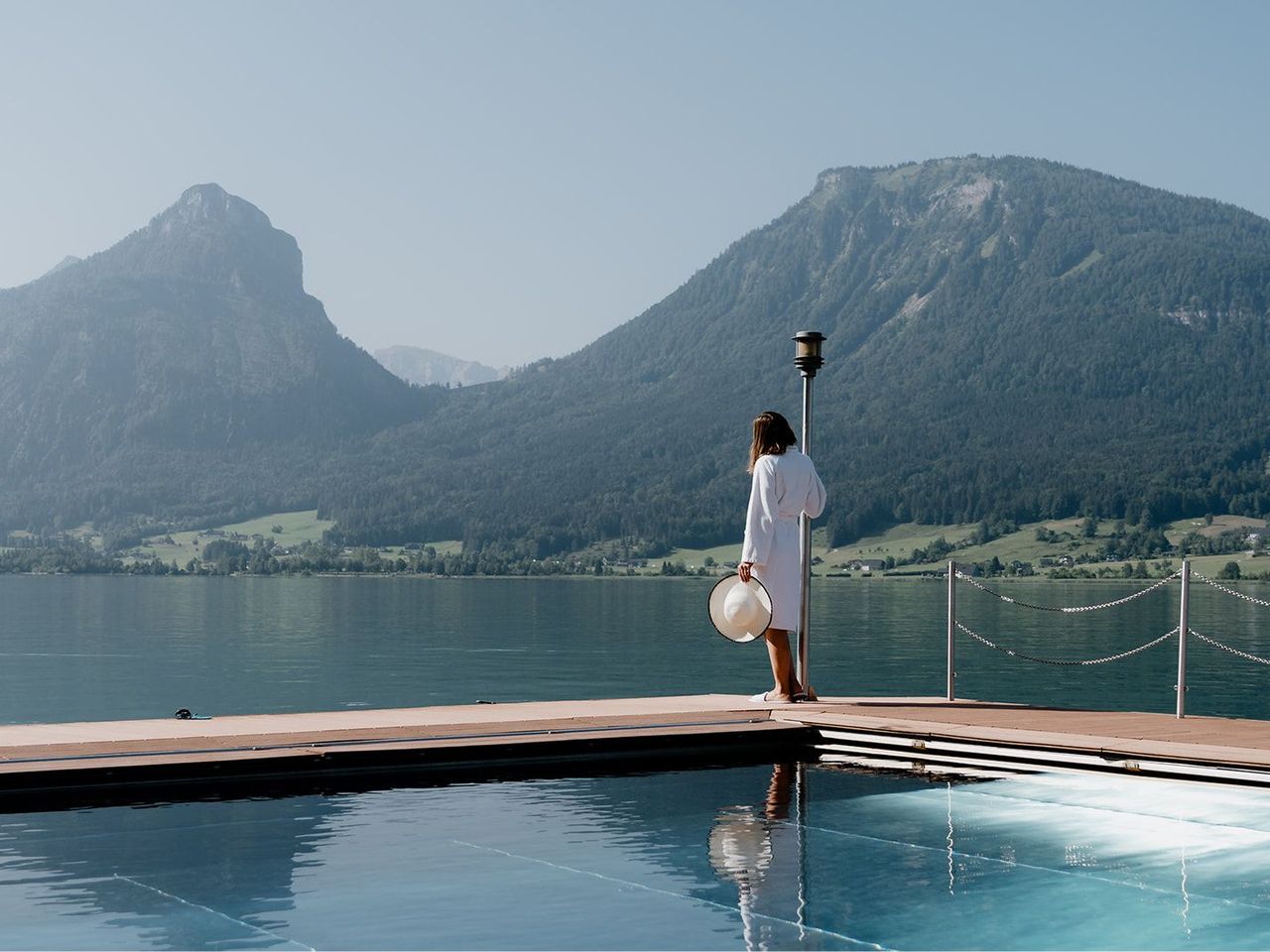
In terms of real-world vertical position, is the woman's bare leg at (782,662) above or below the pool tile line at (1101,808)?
above

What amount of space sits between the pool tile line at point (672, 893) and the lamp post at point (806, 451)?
5.31m

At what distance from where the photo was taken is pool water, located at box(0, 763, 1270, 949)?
213 inches

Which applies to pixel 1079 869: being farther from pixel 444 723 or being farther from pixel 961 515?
pixel 961 515

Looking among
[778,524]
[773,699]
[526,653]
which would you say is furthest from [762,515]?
[526,653]

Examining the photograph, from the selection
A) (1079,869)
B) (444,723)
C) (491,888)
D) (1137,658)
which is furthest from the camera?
(1137,658)

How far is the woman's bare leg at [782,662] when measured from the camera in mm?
11398

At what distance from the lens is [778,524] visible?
11609 millimetres

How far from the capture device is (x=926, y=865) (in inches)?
255

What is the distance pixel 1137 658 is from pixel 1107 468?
11578 centimetres

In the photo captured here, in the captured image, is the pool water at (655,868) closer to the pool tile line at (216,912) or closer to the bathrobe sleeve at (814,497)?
the pool tile line at (216,912)

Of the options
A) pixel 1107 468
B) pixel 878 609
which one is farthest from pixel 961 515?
pixel 878 609

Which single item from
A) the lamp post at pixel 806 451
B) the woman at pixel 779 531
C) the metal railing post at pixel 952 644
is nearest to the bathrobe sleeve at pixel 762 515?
the woman at pixel 779 531

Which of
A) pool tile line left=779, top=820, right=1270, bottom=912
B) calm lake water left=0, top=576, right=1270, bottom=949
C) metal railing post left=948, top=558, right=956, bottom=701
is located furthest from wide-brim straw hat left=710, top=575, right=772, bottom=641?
pool tile line left=779, top=820, right=1270, bottom=912

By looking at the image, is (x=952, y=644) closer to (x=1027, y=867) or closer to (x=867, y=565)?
(x=1027, y=867)
